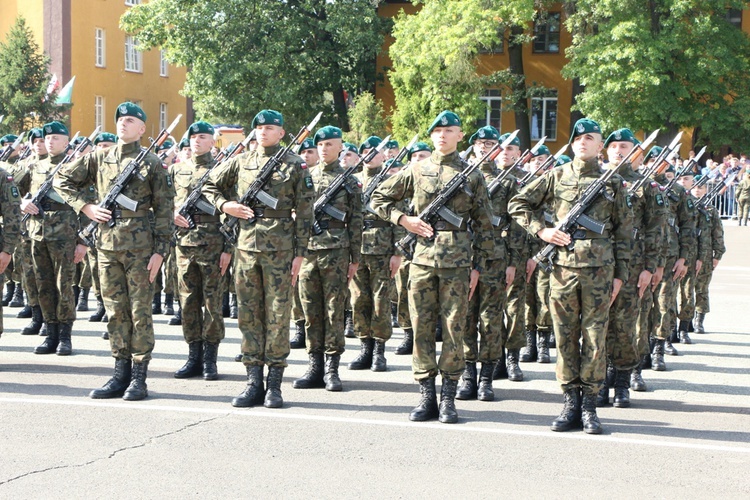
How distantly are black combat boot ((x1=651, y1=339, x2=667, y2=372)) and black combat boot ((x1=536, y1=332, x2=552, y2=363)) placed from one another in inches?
40.7

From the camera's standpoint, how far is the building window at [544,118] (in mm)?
42466

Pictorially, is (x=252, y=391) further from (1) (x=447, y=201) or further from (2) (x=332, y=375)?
(1) (x=447, y=201)

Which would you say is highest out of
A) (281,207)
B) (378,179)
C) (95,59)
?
(95,59)

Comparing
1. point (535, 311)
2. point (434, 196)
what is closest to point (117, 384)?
point (434, 196)

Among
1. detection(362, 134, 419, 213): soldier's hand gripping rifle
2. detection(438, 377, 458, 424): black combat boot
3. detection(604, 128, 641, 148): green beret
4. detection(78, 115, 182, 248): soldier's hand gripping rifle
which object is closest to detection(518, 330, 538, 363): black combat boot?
detection(362, 134, 419, 213): soldier's hand gripping rifle

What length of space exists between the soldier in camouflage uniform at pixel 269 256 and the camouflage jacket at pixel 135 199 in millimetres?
494

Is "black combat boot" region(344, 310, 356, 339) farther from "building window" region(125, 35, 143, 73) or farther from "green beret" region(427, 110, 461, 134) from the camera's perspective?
"building window" region(125, 35, 143, 73)

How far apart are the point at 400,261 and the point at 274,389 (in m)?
1.49

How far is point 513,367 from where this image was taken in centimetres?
911

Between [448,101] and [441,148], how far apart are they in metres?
29.7

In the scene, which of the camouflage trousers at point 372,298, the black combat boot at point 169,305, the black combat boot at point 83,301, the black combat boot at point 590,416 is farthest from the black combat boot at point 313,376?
the black combat boot at point 83,301

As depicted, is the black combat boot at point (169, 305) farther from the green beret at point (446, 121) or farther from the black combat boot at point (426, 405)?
the green beret at point (446, 121)

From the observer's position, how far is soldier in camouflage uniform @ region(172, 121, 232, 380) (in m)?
8.88

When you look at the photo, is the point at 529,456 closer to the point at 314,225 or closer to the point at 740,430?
the point at 740,430
